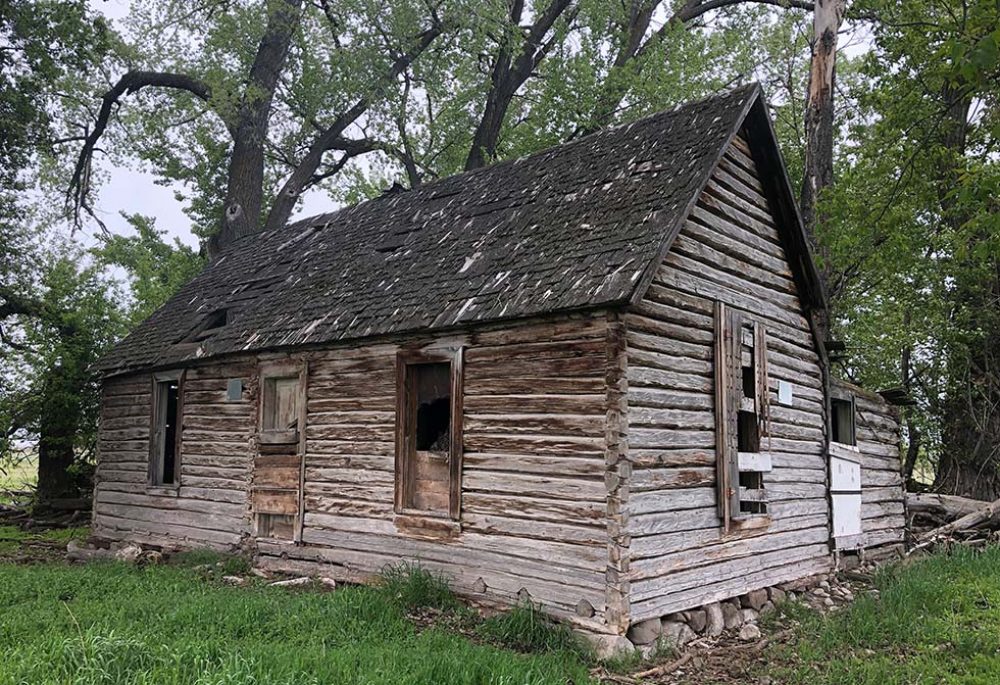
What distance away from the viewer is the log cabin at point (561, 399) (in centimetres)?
783

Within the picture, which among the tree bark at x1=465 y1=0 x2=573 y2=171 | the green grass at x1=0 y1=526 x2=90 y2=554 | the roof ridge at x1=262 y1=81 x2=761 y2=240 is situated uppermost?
the tree bark at x1=465 y1=0 x2=573 y2=171

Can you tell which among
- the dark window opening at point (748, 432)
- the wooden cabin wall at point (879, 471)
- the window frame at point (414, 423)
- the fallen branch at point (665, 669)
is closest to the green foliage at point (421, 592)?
the window frame at point (414, 423)

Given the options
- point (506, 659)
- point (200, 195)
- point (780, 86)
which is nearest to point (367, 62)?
point (200, 195)

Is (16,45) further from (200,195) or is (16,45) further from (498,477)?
(498,477)

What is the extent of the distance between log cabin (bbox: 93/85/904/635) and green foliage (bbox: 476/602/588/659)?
20 cm

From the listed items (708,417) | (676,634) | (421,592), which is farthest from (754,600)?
(421,592)

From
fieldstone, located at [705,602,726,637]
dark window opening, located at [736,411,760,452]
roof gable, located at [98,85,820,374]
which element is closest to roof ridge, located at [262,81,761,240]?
roof gable, located at [98,85,820,374]

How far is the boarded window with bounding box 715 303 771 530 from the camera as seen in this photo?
28.7 feet

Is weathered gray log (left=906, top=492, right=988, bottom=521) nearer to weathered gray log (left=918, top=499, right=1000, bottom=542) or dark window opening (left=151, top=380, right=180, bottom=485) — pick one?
weathered gray log (left=918, top=499, right=1000, bottom=542)

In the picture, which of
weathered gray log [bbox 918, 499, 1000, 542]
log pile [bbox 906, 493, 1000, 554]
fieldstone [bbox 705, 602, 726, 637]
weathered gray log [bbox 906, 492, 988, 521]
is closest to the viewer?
fieldstone [bbox 705, 602, 726, 637]

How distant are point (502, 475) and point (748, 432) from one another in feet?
10.4

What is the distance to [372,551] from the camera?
9789mm

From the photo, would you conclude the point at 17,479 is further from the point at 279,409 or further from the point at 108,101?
the point at 279,409

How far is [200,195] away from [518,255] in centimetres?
1945
